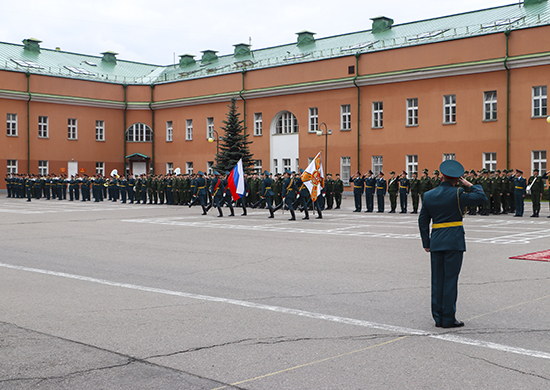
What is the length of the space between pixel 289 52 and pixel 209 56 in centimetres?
969

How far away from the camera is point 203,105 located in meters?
49.8

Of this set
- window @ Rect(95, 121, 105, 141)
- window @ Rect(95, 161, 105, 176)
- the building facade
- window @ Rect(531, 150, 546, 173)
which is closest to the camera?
window @ Rect(531, 150, 546, 173)

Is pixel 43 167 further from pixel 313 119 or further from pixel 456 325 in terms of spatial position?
pixel 456 325

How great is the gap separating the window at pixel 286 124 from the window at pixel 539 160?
55.5ft

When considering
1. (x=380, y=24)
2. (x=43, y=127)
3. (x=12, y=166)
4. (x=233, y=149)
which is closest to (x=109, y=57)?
(x=43, y=127)

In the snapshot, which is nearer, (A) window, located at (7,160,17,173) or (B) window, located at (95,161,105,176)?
(A) window, located at (7,160,17,173)

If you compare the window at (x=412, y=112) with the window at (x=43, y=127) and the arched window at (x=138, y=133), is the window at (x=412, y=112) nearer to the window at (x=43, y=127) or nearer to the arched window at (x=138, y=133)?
the arched window at (x=138, y=133)

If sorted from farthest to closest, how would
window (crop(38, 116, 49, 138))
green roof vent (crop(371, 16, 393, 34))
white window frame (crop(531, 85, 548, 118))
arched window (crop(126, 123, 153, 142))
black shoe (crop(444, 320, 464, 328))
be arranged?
arched window (crop(126, 123, 153, 142)) → window (crop(38, 116, 49, 138)) → green roof vent (crop(371, 16, 393, 34)) → white window frame (crop(531, 85, 548, 118)) → black shoe (crop(444, 320, 464, 328))

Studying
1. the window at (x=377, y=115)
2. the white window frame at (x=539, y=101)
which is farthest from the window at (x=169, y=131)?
the white window frame at (x=539, y=101)

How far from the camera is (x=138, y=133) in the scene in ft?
178

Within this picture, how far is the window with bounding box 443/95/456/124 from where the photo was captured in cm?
3650

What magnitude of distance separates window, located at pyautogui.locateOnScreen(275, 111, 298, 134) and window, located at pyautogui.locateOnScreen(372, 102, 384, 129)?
6625 mm

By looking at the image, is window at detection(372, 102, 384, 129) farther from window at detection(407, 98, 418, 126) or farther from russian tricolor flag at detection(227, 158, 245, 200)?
russian tricolor flag at detection(227, 158, 245, 200)

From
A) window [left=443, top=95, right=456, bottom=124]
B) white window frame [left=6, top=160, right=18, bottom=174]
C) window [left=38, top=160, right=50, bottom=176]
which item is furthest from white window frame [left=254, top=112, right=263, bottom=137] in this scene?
white window frame [left=6, top=160, right=18, bottom=174]
